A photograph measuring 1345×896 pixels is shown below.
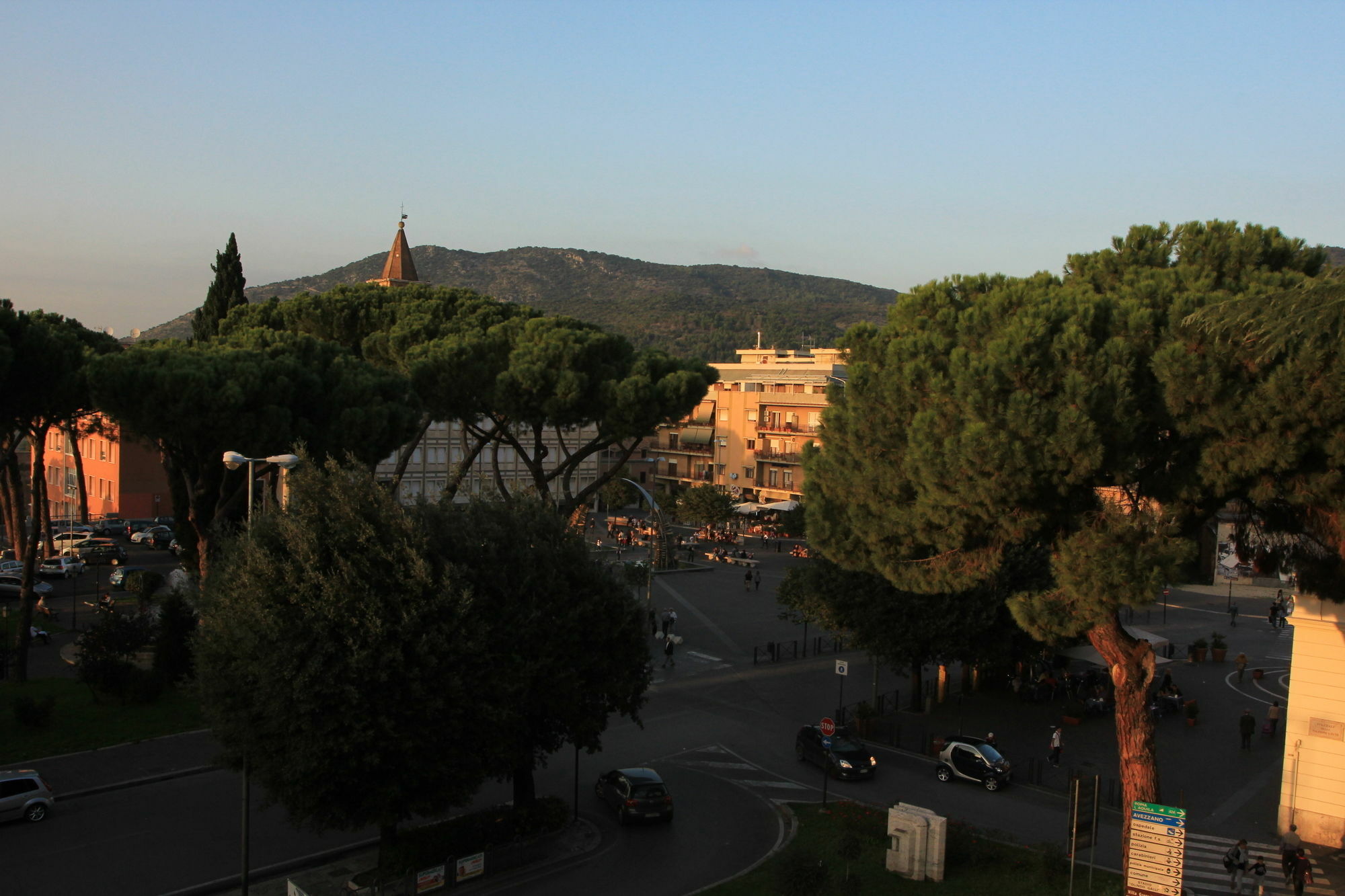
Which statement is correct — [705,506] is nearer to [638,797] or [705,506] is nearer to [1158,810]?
[638,797]

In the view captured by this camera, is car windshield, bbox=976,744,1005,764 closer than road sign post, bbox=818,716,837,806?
No

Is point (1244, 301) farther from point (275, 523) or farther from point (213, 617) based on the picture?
point (213, 617)

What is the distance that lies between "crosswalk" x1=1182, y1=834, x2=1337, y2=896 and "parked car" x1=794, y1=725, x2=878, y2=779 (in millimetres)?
5879

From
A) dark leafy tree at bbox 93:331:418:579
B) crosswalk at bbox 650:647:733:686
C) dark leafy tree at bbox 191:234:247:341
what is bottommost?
crosswalk at bbox 650:647:733:686

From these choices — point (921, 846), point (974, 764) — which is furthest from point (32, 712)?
point (974, 764)

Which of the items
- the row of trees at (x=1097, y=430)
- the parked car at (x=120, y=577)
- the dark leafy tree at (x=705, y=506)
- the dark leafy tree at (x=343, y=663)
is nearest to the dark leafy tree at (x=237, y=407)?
the dark leafy tree at (x=343, y=663)

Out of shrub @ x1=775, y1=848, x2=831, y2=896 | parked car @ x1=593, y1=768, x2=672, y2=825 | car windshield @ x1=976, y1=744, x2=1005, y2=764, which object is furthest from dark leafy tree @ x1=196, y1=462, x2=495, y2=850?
car windshield @ x1=976, y1=744, x2=1005, y2=764

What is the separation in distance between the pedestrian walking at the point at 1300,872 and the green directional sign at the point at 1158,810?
5.28 meters

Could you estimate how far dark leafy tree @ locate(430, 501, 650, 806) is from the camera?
13.8 m

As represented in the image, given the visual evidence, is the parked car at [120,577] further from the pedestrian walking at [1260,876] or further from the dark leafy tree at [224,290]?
the pedestrian walking at [1260,876]

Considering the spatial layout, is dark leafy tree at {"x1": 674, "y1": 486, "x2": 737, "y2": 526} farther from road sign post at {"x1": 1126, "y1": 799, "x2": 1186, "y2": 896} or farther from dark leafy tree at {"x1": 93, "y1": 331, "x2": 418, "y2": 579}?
road sign post at {"x1": 1126, "y1": 799, "x2": 1186, "y2": 896}

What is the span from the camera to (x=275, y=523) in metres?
13.5

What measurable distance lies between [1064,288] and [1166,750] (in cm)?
1377

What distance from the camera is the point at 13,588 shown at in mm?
35375
